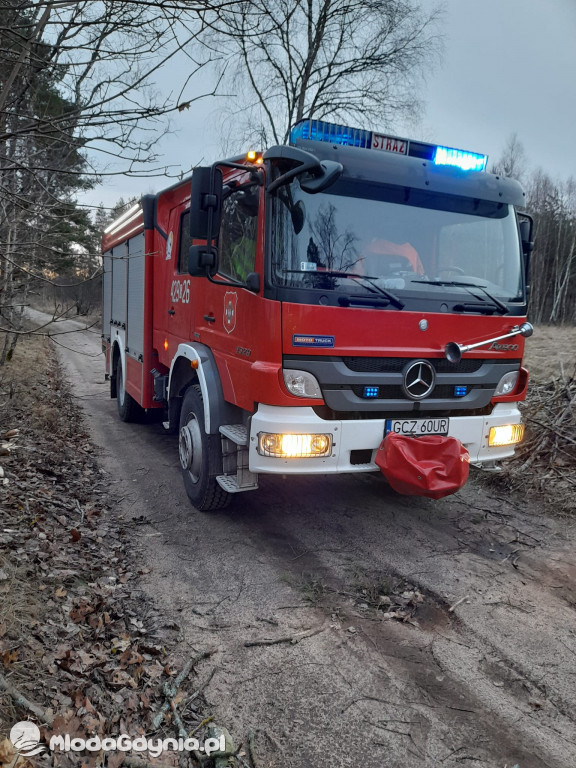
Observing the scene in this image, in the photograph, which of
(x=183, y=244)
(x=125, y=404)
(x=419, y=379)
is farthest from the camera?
(x=125, y=404)

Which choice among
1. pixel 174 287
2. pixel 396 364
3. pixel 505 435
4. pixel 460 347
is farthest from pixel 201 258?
pixel 505 435

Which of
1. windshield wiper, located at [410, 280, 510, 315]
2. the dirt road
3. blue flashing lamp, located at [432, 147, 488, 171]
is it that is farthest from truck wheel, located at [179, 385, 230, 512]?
blue flashing lamp, located at [432, 147, 488, 171]

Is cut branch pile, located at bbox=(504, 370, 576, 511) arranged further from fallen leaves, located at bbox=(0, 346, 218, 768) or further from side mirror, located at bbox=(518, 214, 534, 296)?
fallen leaves, located at bbox=(0, 346, 218, 768)

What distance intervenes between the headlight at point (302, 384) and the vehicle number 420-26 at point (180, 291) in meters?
2.02

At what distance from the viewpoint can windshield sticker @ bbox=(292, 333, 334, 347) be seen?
3.89m

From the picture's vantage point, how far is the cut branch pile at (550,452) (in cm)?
555

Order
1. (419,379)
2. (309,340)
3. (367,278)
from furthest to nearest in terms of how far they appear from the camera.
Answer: (419,379)
(367,278)
(309,340)

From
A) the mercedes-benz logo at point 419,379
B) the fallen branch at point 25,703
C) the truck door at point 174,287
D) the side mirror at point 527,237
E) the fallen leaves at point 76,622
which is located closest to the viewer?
the fallen branch at point 25,703

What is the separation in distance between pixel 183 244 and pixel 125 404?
351 cm

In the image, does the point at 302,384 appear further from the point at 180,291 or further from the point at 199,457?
the point at 180,291

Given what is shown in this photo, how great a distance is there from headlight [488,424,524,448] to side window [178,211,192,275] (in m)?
3.25

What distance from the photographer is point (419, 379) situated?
4.27 metres

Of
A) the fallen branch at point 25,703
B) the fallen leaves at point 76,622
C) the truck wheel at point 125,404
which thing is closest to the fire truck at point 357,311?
the fallen leaves at point 76,622

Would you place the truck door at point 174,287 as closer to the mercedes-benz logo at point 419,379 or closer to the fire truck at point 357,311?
the fire truck at point 357,311
